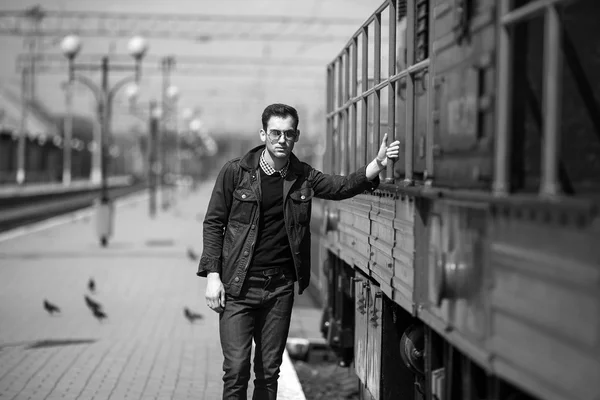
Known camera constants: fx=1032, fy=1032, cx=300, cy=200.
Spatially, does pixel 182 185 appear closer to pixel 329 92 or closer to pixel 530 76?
pixel 329 92

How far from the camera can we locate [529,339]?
325 centimetres

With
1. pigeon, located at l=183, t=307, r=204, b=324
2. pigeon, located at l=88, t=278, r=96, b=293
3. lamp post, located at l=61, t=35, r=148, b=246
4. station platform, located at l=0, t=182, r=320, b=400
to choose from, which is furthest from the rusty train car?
lamp post, located at l=61, t=35, r=148, b=246

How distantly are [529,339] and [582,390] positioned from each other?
0.39 metres

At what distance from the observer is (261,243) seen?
18.8ft

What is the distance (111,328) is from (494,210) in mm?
8672

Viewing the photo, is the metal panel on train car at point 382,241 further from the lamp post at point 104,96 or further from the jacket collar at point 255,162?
the lamp post at point 104,96

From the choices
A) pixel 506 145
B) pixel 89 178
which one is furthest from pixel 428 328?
pixel 89 178

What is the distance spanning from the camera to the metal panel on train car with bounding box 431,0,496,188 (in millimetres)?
3789

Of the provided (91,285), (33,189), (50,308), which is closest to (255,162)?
(50,308)

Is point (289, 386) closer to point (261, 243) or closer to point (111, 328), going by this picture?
point (261, 243)

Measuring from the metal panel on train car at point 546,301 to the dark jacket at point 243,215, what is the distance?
7.10 ft

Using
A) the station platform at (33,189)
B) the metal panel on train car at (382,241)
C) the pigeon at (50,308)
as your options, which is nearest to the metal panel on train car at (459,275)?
the metal panel on train car at (382,241)

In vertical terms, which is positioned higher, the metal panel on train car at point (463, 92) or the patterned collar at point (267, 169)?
the metal panel on train car at point (463, 92)

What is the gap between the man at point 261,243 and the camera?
5.65 m
